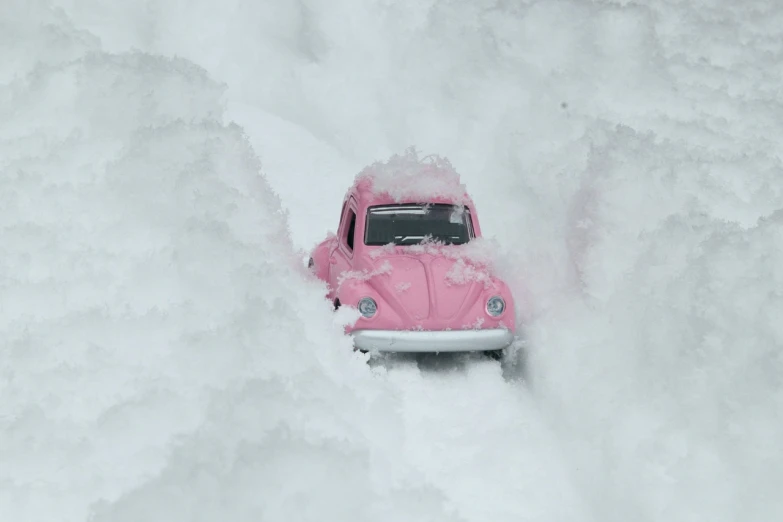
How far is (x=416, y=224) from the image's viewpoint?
792cm

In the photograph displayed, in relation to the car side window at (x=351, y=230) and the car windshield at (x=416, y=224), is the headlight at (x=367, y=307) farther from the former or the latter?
the car side window at (x=351, y=230)

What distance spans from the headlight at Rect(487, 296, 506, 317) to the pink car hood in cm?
4

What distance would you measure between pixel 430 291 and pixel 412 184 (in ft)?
4.82

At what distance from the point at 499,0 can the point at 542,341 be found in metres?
13.2

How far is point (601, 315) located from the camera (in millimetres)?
6840

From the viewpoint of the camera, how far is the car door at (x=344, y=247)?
7984mm

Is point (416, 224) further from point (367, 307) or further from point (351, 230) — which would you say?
point (367, 307)

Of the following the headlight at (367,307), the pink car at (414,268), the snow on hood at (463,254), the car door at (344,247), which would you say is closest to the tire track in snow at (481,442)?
the pink car at (414,268)

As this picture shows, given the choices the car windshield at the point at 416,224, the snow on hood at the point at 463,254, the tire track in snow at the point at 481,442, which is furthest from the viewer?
the car windshield at the point at 416,224

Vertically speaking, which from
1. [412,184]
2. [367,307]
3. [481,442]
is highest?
[412,184]

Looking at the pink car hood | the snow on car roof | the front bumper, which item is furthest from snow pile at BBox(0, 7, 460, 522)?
the snow on car roof

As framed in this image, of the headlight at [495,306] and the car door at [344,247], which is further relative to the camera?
the car door at [344,247]

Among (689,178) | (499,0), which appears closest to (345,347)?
(689,178)

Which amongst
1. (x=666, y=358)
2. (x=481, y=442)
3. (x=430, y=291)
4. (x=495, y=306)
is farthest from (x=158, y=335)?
(x=666, y=358)
